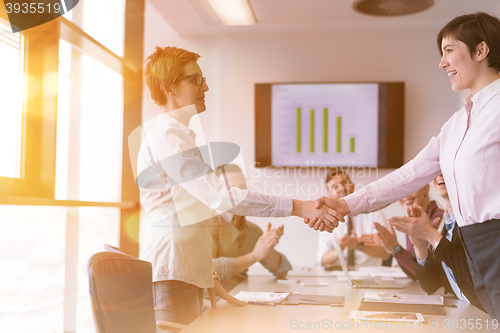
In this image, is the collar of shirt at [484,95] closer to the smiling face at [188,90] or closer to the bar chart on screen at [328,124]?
the smiling face at [188,90]

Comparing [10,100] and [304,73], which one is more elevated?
[304,73]

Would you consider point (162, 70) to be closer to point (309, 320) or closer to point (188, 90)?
point (188, 90)

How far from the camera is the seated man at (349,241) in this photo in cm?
309

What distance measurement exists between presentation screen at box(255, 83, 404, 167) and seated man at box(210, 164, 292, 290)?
1.19 meters

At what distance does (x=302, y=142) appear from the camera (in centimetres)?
408

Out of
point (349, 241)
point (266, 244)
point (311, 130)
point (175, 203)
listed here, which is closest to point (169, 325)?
point (175, 203)

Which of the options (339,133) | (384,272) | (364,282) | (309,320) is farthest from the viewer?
(339,133)

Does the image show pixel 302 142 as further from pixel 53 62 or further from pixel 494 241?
pixel 494 241

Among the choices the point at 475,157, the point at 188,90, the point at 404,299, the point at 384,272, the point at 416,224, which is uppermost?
the point at 188,90

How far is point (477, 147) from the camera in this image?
1.31 metres

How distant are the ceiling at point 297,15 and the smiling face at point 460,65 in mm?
2260

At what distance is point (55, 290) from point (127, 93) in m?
1.69

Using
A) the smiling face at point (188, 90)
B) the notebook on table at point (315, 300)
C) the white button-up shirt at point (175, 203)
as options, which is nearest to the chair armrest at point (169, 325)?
the white button-up shirt at point (175, 203)

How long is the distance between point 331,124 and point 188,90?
254 cm
